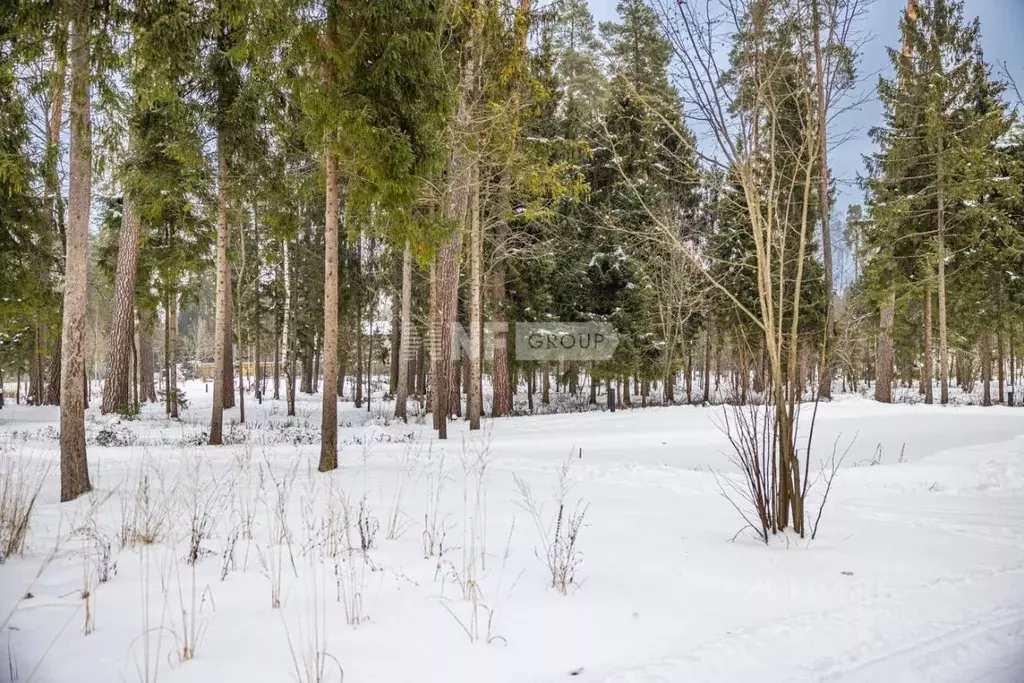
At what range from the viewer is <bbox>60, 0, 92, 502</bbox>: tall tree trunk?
570cm

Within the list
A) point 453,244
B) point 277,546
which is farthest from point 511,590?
point 453,244

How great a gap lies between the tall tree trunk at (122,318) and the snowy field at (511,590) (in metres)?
8.99

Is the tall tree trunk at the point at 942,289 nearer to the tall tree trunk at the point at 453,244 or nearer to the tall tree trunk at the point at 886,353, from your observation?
the tall tree trunk at the point at 886,353

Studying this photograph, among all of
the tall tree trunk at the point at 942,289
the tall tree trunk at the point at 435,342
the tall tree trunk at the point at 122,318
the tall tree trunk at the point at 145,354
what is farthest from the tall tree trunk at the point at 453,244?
the tall tree trunk at the point at 942,289

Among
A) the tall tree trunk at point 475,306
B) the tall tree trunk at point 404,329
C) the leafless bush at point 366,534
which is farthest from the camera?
the tall tree trunk at point 404,329

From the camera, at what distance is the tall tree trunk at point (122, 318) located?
14492 mm

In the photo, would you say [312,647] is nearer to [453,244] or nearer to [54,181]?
[54,181]

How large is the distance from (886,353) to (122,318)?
23.3 m

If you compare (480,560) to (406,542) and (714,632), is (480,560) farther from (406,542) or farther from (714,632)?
(714,632)

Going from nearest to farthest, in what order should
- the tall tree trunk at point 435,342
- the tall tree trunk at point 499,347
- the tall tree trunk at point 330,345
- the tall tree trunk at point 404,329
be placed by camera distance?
the tall tree trunk at point 330,345, the tall tree trunk at point 435,342, the tall tree trunk at point 404,329, the tall tree trunk at point 499,347

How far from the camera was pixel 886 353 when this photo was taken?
1880 cm

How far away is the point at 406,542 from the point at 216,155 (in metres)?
9.48

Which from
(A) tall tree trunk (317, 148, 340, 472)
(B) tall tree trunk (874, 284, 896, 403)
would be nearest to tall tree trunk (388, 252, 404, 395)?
(A) tall tree trunk (317, 148, 340, 472)

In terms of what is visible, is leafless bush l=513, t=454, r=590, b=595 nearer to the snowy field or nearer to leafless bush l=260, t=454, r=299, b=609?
the snowy field
